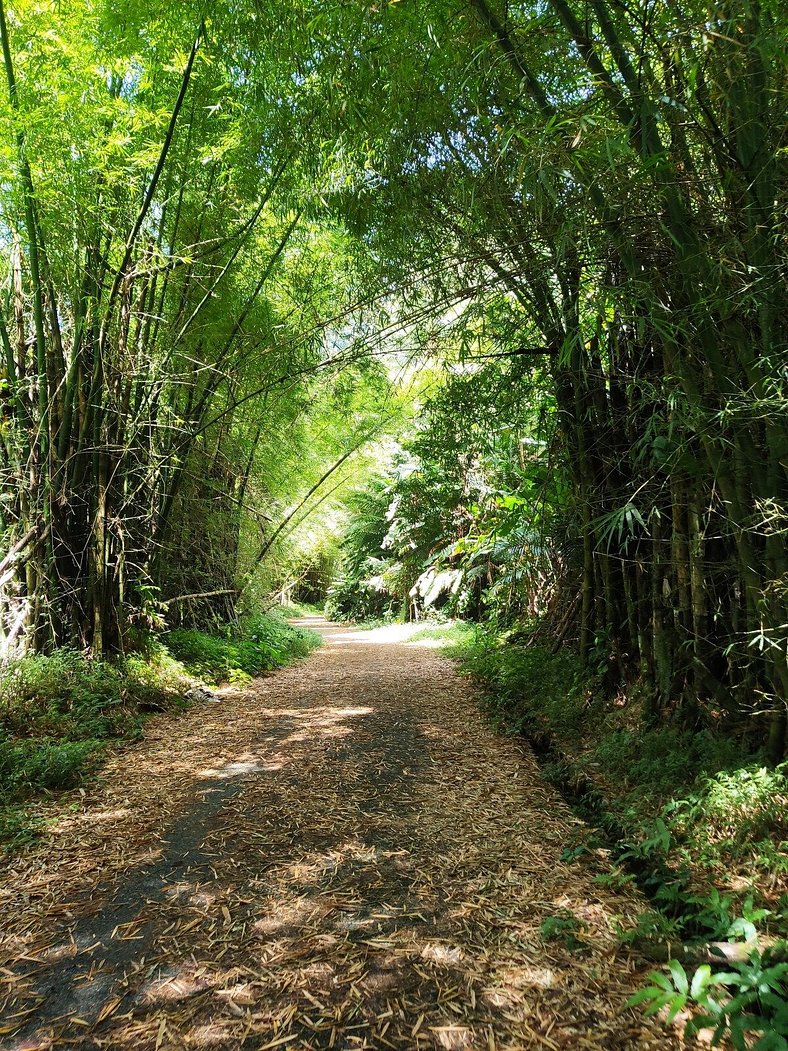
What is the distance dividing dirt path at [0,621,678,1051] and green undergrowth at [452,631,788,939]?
0.18 metres

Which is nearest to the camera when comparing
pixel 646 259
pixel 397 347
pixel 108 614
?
pixel 646 259

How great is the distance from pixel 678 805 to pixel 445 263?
2.71 m

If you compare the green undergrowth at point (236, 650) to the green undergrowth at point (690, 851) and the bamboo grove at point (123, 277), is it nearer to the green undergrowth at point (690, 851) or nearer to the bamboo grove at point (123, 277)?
the bamboo grove at point (123, 277)

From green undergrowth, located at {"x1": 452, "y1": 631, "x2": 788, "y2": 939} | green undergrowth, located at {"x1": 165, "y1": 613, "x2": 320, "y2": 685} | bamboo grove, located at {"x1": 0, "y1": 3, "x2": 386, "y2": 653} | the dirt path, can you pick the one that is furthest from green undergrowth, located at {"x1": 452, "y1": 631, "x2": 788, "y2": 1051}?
green undergrowth, located at {"x1": 165, "y1": 613, "x2": 320, "y2": 685}

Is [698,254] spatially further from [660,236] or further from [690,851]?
[690,851]

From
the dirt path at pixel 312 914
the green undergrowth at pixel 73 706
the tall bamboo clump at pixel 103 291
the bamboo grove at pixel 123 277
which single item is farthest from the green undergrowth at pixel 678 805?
the tall bamboo clump at pixel 103 291

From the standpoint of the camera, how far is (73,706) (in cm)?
366

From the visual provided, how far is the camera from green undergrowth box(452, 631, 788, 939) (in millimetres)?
1726

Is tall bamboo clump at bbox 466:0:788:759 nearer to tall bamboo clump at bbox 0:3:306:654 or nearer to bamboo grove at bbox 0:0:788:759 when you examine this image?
bamboo grove at bbox 0:0:788:759

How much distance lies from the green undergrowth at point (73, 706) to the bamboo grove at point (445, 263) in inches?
15.6

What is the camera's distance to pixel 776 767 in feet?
6.77

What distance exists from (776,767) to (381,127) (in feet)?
10.8

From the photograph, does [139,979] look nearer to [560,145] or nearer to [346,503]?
[560,145]

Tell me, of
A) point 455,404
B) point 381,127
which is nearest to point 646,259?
point 381,127
